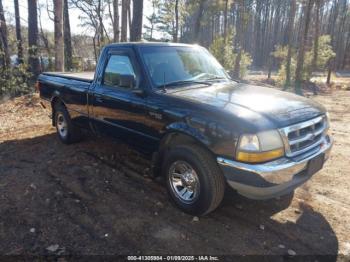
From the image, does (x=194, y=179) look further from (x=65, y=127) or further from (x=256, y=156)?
(x=65, y=127)

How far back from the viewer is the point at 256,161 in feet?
9.73

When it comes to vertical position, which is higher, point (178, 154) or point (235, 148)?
point (235, 148)

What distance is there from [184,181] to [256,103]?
124 centimetres

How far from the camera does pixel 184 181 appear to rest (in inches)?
143

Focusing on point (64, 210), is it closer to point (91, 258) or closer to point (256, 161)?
point (91, 258)

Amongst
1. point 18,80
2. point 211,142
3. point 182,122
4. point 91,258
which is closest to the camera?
point 91,258

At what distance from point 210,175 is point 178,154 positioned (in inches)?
18.9

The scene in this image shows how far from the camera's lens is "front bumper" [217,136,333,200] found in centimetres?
295

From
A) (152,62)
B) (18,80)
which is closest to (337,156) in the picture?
(152,62)

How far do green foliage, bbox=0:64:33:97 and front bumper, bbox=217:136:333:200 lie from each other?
10.2m

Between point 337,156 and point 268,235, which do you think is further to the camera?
Result: point 337,156

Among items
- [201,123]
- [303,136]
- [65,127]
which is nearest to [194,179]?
[201,123]

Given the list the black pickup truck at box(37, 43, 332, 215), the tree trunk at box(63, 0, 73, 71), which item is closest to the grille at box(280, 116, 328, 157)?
the black pickup truck at box(37, 43, 332, 215)

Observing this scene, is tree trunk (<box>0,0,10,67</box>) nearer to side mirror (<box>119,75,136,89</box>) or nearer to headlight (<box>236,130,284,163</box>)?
side mirror (<box>119,75,136,89</box>)
